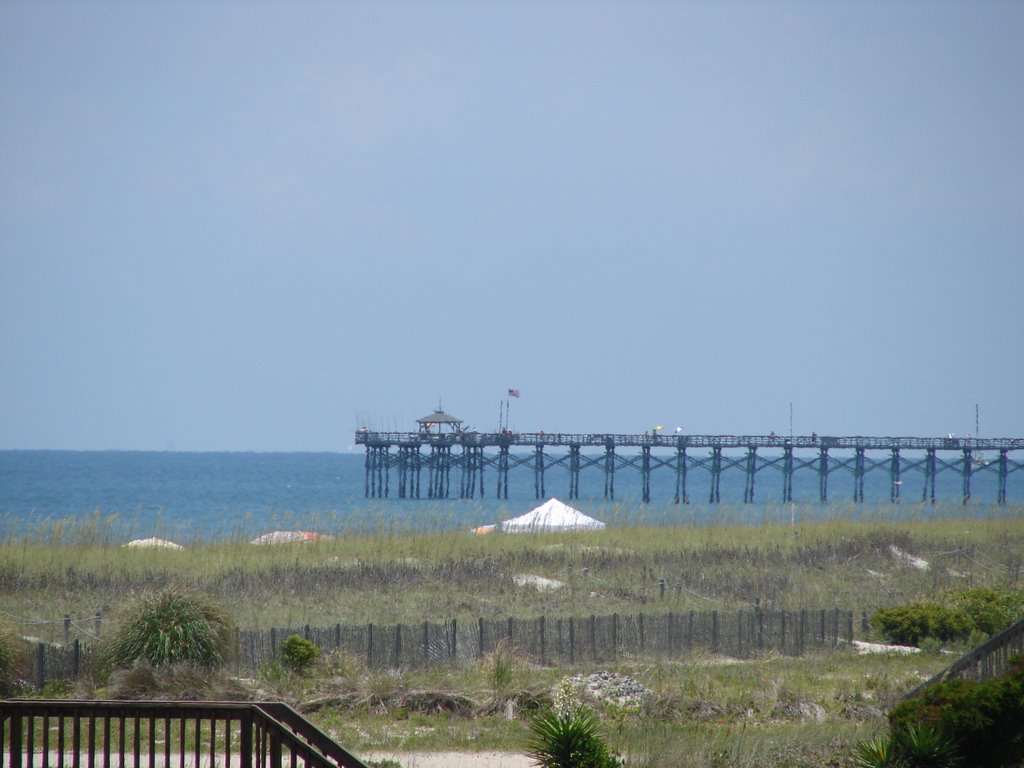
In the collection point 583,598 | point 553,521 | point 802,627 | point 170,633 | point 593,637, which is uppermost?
point 170,633

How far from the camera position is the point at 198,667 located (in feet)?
57.9

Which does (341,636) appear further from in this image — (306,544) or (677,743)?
(306,544)

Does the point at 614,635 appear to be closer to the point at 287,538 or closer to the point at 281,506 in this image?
the point at 287,538

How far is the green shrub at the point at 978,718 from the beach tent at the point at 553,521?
28.8 m

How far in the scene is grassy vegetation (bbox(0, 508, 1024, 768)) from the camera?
15.8 meters

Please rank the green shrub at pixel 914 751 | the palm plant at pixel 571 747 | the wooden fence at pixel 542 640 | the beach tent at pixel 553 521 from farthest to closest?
the beach tent at pixel 553 521 < the wooden fence at pixel 542 640 < the green shrub at pixel 914 751 < the palm plant at pixel 571 747

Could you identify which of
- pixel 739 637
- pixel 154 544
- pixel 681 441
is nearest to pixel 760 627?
pixel 739 637

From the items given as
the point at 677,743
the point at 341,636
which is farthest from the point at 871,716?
the point at 341,636

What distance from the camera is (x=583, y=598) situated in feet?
92.9

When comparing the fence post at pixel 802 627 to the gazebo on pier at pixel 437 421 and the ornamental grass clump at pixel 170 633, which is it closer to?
the ornamental grass clump at pixel 170 633

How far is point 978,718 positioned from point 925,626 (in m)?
11.1

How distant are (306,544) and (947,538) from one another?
2255cm

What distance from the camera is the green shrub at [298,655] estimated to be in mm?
18797

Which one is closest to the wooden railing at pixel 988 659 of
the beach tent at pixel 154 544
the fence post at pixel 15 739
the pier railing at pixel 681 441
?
the fence post at pixel 15 739
